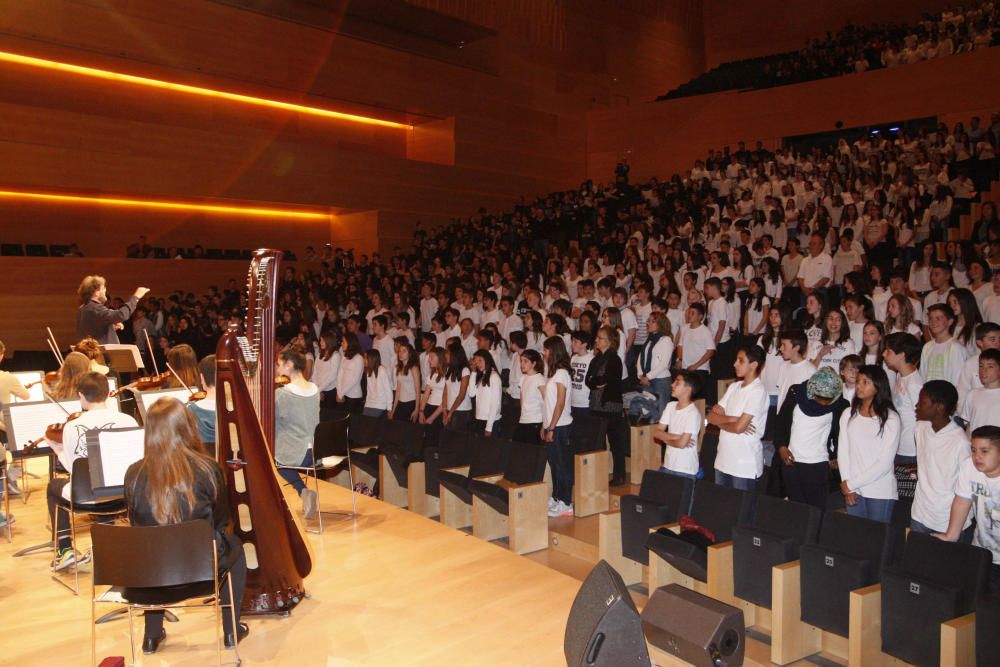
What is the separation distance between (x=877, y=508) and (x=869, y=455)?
1.07ft

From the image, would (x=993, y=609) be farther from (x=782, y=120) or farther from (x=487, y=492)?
(x=782, y=120)

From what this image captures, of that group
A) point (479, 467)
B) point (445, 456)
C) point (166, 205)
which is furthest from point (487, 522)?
point (166, 205)

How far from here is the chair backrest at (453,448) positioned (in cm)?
644

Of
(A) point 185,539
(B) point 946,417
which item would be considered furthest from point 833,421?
(A) point 185,539

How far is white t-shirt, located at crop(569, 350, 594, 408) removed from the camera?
681 centimetres

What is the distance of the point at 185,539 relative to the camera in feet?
9.92

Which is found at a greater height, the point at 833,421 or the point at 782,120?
the point at 782,120

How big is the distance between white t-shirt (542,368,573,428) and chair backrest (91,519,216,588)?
11.4 feet

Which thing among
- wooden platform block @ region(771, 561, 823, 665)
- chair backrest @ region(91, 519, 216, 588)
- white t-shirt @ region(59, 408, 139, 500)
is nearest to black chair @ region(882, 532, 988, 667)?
wooden platform block @ region(771, 561, 823, 665)

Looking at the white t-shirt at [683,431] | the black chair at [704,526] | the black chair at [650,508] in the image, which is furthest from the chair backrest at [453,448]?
the black chair at [704,526]

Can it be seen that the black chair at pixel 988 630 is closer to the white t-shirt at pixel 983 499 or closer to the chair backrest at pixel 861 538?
the white t-shirt at pixel 983 499

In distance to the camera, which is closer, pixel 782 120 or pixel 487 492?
pixel 487 492

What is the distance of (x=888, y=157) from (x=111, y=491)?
1046 cm

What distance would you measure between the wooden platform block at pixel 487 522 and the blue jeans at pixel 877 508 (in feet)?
8.22
